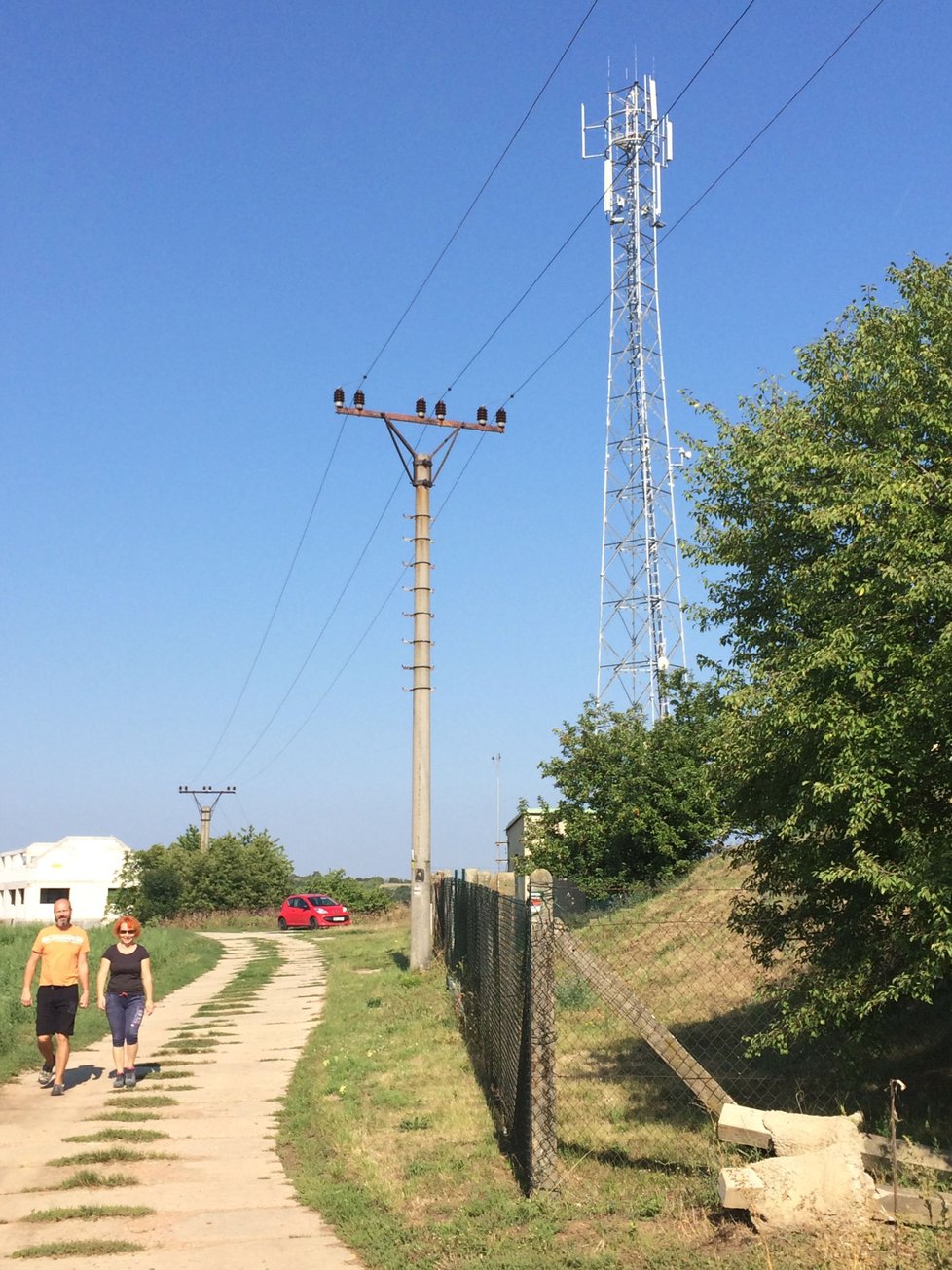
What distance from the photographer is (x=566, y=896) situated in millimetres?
27359

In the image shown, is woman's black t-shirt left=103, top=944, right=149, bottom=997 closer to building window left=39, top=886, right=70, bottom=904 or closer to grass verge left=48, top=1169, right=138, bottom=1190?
grass verge left=48, top=1169, right=138, bottom=1190

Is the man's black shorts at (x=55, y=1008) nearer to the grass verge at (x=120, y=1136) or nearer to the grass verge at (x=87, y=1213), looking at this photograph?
the grass verge at (x=120, y=1136)

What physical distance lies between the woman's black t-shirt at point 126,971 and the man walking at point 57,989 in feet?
0.79

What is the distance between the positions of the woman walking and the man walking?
0.22 m

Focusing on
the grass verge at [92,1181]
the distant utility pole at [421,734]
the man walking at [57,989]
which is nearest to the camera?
the grass verge at [92,1181]

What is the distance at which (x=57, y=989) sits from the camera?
35.3 feet

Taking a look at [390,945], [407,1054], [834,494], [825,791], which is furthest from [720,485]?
[390,945]

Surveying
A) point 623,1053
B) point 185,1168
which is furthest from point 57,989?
point 623,1053

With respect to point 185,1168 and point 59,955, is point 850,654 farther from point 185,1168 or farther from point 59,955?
point 59,955

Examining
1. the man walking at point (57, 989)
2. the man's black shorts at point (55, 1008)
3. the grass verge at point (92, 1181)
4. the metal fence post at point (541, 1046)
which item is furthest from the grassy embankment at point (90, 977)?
the metal fence post at point (541, 1046)

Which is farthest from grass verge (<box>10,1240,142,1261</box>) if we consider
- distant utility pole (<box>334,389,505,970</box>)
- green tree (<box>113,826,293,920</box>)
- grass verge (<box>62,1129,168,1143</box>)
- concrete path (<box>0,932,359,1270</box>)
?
green tree (<box>113,826,293,920</box>)

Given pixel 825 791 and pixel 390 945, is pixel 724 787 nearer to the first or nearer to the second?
pixel 825 791

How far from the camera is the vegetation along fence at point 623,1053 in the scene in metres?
6.89

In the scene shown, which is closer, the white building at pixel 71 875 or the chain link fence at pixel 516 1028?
the chain link fence at pixel 516 1028
